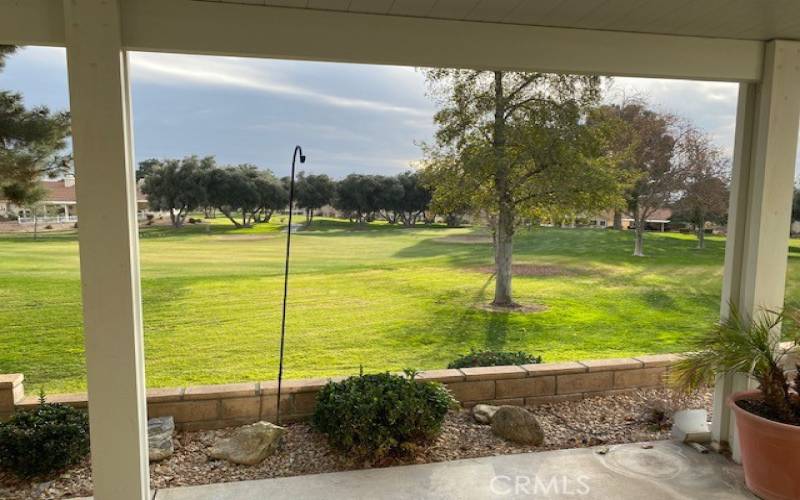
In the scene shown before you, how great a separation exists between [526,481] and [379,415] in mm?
765

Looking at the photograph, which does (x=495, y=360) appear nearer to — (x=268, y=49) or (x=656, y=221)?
(x=268, y=49)

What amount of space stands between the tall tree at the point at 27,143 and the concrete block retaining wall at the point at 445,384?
147 centimetres

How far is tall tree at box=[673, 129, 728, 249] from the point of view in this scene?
23.2ft

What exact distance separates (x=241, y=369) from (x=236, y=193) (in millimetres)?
2022

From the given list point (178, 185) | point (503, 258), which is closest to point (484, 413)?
point (503, 258)

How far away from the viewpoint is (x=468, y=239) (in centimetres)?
649

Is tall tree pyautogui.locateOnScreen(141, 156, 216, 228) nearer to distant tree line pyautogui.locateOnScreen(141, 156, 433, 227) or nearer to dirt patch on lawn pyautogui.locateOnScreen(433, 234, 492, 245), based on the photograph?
distant tree line pyautogui.locateOnScreen(141, 156, 433, 227)

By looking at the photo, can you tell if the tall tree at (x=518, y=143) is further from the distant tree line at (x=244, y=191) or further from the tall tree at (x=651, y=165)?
the tall tree at (x=651, y=165)

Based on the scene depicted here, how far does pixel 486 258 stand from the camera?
6.68 m

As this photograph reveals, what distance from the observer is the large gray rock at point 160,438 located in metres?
2.32

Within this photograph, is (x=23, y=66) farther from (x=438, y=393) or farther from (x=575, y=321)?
(x=575, y=321)

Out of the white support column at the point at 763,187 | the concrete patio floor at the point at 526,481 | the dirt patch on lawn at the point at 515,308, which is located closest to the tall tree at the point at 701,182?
the dirt patch on lawn at the point at 515,308

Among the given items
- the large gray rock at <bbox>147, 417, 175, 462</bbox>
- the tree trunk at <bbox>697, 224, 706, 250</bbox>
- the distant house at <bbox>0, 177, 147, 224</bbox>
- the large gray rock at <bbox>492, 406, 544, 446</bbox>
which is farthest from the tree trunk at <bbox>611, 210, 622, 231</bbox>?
the large gray rock at <bbox>147, 417, 175, 462</bbox>

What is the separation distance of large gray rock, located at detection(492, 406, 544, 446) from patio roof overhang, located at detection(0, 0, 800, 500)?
1.75 m
